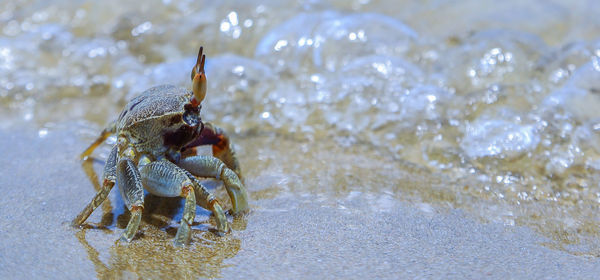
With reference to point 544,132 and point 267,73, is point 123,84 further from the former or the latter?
point 544,132

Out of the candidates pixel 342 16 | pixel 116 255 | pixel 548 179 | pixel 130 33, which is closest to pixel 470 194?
pixel 548 179

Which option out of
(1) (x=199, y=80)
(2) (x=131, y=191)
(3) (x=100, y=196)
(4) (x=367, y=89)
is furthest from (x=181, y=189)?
(4) (x=367, y=89)

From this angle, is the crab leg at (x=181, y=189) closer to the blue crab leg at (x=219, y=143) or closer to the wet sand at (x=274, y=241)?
the wet sand at (x=274, y=241)

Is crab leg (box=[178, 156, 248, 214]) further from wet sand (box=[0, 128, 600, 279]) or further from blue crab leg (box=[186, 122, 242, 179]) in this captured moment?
blue crab leg (box=[186, 122, 242, 179])

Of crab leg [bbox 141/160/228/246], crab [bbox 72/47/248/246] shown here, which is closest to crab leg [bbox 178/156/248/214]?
crab [bbox 72/47/248/246]

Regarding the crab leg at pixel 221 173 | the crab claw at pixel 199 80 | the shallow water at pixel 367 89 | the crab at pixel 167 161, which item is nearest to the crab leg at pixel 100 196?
the crab at pixel 167 161

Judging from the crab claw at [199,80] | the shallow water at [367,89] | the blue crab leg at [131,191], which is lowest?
the shallow water at [367,89]
